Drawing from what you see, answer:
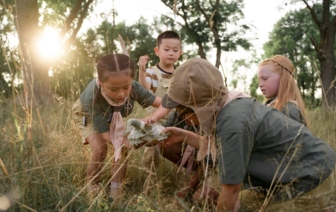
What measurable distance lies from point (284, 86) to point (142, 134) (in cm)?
127

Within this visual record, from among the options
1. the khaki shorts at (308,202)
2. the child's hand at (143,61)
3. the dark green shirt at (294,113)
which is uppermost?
the child's hand at (143,61)

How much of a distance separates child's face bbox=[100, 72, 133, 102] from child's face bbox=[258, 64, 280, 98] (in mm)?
→ 1110

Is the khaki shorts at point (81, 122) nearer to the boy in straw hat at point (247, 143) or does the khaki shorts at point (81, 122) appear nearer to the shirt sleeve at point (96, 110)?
the shirt sleeve at point (96, 110)

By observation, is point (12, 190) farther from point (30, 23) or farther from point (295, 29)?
point (295, 29)

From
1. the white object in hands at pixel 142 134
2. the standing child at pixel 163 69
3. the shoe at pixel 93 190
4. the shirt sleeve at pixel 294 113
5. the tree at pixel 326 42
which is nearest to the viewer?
the shoe at pixel 93 190

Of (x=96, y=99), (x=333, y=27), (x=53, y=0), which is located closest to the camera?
(x=96, y=99)

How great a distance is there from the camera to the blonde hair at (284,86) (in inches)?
119

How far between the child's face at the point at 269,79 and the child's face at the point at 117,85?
3.64 feet

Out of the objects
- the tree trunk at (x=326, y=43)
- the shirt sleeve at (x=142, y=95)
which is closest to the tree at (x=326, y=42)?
the tree trunk at (x=326, y=43)

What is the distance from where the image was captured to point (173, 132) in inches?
105

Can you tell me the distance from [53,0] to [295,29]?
2524 centimetres

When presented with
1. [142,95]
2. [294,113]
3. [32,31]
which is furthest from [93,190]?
[32,31]

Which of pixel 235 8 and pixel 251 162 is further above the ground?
pixel 235 8

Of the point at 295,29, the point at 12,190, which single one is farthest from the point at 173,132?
the point at 295,29
